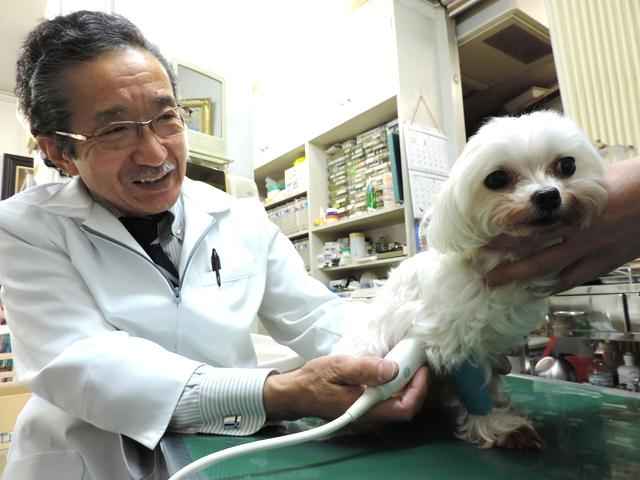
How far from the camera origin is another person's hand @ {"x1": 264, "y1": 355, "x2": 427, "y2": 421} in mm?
510

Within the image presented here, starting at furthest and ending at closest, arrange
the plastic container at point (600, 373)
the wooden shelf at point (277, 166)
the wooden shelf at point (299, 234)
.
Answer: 1. the wooden shelf at point (277, 166)
2. the wooden shelf at point (299, 234)
3. the plastic container at point (600, 373)

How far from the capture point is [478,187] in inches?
21.9

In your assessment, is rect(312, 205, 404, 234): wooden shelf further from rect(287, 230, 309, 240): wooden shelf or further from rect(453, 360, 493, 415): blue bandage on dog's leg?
rect(453, 360, 493, 415): blue bandage on dog's leg

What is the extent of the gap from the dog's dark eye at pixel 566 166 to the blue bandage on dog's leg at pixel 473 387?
11.4 inches

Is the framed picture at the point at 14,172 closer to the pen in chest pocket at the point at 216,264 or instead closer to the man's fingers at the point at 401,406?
the pen in chest pocket at the point at 216,264

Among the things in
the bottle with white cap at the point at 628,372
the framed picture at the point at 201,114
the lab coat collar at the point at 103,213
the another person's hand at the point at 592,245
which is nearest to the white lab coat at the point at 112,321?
the lab coat collar at the point at 103,213

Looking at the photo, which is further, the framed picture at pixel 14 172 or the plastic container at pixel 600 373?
the framed picture at pixel 14 172

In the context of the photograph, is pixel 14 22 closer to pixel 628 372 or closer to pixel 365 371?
pixel 365 371

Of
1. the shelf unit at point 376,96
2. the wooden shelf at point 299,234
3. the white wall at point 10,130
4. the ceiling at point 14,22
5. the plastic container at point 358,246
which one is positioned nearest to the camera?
the shelf unit at point 376,96

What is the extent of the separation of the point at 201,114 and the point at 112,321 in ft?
4.91

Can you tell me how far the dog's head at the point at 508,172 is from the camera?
53cm

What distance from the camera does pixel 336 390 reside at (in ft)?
1.74

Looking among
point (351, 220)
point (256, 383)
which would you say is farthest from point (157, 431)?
point (351, 220)

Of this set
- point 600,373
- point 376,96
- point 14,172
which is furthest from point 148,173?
point 14,172
